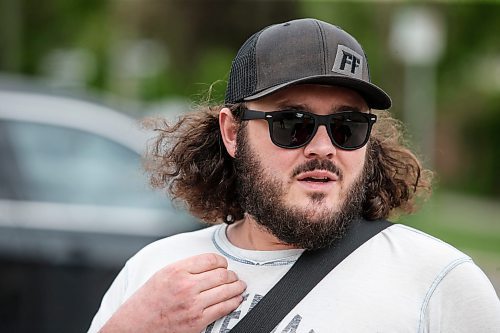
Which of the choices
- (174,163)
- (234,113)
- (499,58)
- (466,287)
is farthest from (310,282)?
(499,58)

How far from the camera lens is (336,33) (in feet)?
9.25

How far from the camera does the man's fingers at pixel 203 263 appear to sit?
282 cm

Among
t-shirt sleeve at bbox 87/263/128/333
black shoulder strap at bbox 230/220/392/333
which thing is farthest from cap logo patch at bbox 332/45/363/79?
t-shirt sleeve at bbox 87/263/128/333

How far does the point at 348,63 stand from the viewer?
9.11 ft

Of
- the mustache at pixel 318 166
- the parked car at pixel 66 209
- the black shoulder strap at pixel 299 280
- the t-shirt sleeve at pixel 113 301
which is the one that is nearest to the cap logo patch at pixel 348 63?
the mustache at pixel 318 166

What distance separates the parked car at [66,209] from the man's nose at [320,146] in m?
3.05

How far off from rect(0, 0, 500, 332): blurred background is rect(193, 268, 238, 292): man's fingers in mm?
815

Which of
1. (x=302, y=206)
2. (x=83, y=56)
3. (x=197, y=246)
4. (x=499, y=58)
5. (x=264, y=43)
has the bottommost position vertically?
(x=499, y=58)

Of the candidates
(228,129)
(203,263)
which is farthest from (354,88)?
(203,263)

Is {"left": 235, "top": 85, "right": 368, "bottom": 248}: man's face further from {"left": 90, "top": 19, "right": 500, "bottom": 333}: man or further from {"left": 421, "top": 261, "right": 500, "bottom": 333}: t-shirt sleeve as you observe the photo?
{"left": 421, "top": 261, "right": 500, "bottom": 333}: t-shirt sleeve

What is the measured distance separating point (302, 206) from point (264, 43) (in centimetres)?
46

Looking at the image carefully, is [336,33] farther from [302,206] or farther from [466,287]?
[466,287]

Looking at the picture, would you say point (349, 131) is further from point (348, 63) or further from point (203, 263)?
point (203, 263)

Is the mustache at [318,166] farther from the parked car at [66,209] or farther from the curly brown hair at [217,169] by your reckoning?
the parked car at [66,209]
